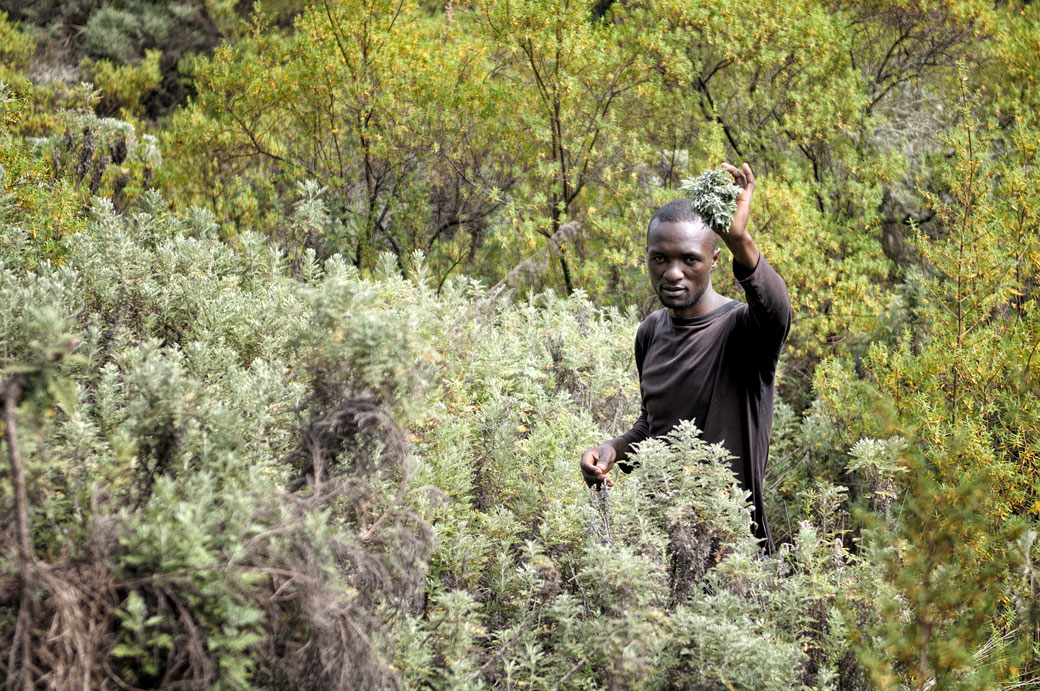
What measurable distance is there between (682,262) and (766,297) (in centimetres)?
57

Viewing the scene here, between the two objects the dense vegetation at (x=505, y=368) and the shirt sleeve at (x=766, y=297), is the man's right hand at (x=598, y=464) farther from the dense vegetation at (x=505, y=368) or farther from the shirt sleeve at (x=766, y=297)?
the shirt sleeve at (x=766, y=297)

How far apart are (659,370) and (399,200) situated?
6.46m

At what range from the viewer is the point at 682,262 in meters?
3.13

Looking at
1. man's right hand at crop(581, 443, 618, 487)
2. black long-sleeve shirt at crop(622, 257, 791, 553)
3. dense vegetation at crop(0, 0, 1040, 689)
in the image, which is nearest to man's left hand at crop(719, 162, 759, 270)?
black long-sleeve shirt at crop(622, 257, 791, 553)

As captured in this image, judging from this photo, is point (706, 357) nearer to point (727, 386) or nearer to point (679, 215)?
point (727, 386)

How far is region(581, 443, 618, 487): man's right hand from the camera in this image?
115 inches

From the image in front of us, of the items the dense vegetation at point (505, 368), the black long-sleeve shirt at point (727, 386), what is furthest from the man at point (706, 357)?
the dense vegetation at point (505, 368)

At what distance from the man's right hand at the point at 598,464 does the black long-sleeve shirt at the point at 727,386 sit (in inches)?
8.7

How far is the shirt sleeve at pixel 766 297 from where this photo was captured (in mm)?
2605

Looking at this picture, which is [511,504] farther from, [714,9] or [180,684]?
[714,9]

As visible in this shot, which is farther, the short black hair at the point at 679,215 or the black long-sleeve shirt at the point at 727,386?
the short black hair at the point at 679,215

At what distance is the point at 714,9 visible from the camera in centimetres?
836

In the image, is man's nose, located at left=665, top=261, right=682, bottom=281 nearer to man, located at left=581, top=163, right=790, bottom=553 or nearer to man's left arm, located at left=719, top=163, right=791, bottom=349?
man, located at left=581, top=163, right=790, bottom=553

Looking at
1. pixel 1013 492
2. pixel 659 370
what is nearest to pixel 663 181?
pixel 1013 492
